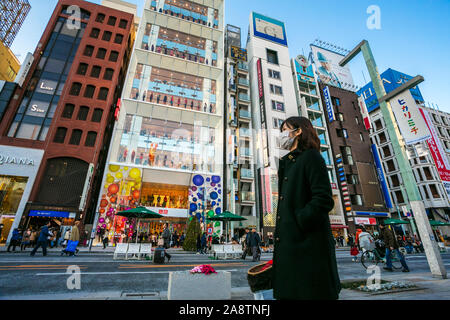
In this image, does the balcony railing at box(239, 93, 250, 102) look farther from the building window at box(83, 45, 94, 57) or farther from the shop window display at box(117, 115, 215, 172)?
the building window at box(83, 45, 94, 57)

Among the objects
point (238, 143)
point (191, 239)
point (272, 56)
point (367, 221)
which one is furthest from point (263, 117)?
point (367, 221)

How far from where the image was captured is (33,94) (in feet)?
75.3

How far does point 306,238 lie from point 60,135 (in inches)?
1087

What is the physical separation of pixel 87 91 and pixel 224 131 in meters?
17.2

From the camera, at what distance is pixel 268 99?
3184 cm

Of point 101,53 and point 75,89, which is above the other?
point 101,53

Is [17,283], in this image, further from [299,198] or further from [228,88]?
[228,88]

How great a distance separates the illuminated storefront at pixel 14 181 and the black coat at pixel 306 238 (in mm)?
25160

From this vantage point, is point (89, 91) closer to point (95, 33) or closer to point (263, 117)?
point (95, 33)

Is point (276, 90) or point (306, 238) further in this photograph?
point (276, 90)

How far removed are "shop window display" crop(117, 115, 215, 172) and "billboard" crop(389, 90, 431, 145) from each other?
1956cm

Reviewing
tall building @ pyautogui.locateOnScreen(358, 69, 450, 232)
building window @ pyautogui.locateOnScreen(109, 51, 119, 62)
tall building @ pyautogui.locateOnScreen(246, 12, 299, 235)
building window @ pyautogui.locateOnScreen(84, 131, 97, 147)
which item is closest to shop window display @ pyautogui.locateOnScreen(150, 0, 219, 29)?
tall building @ pyautogui.locateOnScreen(246, 12, 299, 235)

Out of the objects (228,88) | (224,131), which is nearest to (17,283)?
(224,131)

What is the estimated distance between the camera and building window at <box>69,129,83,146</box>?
22.5 metres
